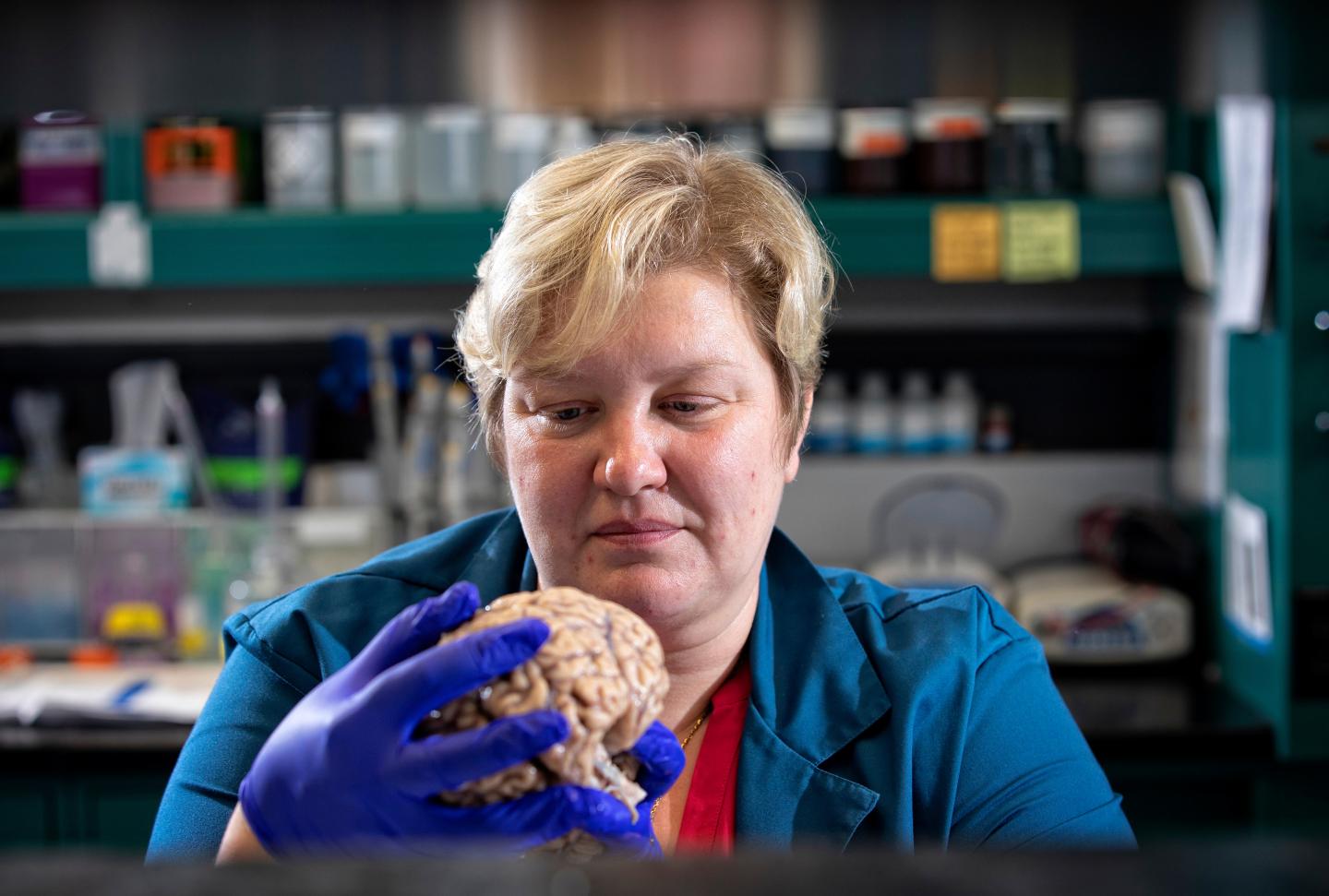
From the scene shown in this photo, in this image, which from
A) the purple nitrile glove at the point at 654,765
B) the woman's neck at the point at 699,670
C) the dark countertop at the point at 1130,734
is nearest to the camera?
the purple nitrile glove at the point at 654,765

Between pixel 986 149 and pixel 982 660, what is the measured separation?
2.09m

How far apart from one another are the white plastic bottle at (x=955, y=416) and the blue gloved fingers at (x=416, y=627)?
2.60 metres

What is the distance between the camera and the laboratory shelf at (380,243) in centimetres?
308

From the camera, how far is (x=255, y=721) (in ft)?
4.42

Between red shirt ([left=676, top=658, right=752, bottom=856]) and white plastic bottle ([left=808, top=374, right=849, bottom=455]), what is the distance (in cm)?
204

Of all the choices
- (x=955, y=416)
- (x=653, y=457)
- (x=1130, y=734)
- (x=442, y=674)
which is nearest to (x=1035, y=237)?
(x=955, y=416)

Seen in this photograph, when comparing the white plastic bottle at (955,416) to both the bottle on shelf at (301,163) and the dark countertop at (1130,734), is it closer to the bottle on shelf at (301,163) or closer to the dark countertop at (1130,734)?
the dark countertop at (1130,734)

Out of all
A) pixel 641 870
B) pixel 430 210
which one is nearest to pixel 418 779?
pixel 641 870

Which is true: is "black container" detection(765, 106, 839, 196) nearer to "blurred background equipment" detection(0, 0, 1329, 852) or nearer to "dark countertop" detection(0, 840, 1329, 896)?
"blurred background equipment" detection(0, 0, 1329, 852)

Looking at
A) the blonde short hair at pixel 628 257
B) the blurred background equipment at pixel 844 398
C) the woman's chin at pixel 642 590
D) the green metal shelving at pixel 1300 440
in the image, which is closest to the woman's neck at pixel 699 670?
the woman's chin at pixel 642 590

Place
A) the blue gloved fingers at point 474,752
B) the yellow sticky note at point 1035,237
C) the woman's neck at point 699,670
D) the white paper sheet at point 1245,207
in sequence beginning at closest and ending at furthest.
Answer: the blue gloved fingers at point 474,752 → the woman's neck at point 699,670 → the white paper sheet at point 1245,207 → the yellow sticky note at point 1035,237

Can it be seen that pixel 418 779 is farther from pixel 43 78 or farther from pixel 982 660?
pixel 982 660

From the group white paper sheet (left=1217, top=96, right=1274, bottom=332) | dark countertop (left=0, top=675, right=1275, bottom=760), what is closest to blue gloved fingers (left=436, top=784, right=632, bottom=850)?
dark countertop (left=0, top=675, right=1275, bottom=760)

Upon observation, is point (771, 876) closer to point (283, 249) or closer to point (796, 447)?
point (796, 447)
